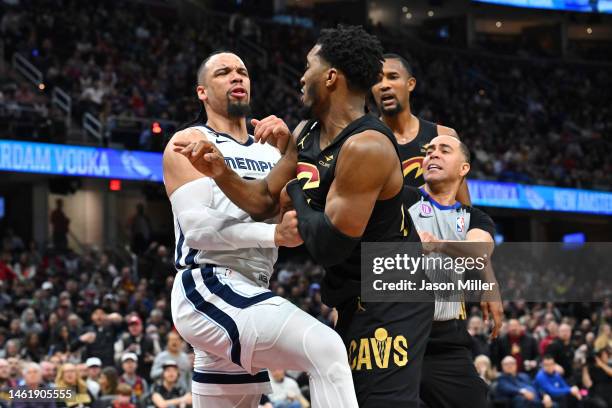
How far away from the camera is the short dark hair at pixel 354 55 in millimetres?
4664

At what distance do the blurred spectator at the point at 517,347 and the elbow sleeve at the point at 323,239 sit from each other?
953 cm

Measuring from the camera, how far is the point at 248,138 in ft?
19.0

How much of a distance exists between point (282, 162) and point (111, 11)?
25.1 meters

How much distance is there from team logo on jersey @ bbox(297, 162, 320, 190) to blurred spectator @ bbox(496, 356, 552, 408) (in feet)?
26.4

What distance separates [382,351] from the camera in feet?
15.4

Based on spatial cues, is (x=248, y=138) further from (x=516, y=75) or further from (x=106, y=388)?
(x=516, y=75)

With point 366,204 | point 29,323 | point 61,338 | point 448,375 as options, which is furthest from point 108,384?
point 366,204

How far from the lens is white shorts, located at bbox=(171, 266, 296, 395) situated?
4895 millimetres

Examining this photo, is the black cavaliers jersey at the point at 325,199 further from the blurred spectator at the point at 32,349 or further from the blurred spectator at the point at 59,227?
the blurred spectator at the point at 59,227

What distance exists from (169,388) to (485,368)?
3.97 m

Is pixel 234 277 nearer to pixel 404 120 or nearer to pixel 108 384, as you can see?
pixel 404 120

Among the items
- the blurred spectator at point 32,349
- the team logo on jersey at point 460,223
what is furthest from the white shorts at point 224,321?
the blurred spectator at point 32,349

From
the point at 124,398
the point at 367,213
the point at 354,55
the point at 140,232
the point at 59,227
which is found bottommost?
the point at 124,398

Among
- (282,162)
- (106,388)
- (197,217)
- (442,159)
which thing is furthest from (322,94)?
(106,388)
